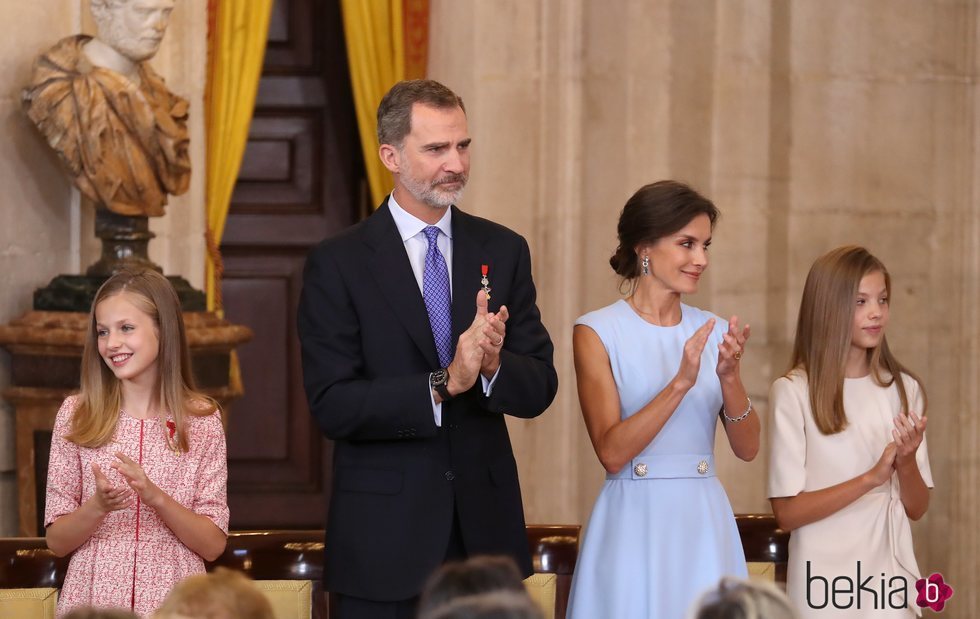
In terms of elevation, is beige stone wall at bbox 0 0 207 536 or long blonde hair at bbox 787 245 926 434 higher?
beige stone wall at bbox 0 0 207 536

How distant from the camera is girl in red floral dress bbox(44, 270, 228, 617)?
3361 millimetres

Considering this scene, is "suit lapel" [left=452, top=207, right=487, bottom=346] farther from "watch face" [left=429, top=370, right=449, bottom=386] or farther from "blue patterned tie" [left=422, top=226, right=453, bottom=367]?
"watch face" [left=429, top=370, right=449, bottom=386]

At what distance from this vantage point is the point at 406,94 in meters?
3.32

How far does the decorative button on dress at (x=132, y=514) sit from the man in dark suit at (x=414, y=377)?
1.30ft

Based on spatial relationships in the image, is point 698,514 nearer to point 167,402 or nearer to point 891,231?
point 167,402

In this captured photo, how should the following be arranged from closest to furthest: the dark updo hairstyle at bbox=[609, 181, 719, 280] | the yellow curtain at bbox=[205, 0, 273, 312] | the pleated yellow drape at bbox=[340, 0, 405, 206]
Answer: the dark updo hairstyle at bbox=[609, 181, 719, 280] → the yellow curtain at bbox=[205, 0, 273, 312] → the pleated yellow drape at bbox=[340, 0, 405, 206]

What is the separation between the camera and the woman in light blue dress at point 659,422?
3479 mm

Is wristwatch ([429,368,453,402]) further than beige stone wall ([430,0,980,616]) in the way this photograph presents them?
No

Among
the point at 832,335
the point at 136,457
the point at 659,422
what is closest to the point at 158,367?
the point at 136,457

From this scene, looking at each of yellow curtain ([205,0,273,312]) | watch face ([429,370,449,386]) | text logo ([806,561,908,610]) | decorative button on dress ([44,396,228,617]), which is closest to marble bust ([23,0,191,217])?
yellow curtain ([205,0,273,312])

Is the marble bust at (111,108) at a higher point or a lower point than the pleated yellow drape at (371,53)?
lower

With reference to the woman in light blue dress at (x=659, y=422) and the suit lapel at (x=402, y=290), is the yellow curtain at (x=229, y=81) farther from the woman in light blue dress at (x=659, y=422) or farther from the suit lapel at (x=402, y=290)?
the suit lapel at (x=402, y=290)

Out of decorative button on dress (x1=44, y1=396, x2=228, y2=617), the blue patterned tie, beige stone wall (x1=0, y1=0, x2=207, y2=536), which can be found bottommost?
decorative button on dress (x1=44, y1=396, x2=228, y2=617)

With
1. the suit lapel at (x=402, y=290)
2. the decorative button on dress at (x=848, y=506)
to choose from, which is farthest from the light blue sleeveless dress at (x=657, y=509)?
the suit lapel at (x=402, y=290)
